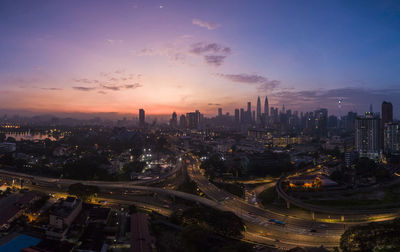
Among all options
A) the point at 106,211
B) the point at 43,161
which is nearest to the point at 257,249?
the point at 106,211

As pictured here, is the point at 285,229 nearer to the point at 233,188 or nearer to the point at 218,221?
the point at 218,221

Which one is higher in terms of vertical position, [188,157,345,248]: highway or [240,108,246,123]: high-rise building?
[240,108,246,123]: high-rise building

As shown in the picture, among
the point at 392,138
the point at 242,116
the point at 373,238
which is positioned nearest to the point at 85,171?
the point at 373,238

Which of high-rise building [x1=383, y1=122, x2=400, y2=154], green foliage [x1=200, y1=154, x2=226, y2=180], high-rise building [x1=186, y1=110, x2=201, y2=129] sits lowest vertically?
green foliage [x1=200, y1=154, x2=226, y2=180]

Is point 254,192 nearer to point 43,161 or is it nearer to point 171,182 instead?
point 171,182

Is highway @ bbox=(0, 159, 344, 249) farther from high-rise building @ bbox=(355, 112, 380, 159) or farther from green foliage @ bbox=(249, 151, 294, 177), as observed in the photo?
high-rise building @ bbox=(355, 112, 380, 159)

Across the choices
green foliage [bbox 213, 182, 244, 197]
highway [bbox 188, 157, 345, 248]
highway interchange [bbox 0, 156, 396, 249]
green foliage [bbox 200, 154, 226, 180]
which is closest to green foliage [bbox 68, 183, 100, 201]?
highway interchange [bbox 0, 156, 396, 249]
